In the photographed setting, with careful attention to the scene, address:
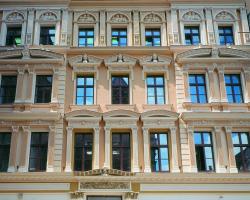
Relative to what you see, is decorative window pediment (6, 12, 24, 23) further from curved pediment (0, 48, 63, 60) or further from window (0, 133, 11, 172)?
window (0, 133, 11, 172)

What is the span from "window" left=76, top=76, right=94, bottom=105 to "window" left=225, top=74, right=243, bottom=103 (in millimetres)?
7963

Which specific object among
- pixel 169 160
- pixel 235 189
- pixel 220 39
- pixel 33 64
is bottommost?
pixel 235 189

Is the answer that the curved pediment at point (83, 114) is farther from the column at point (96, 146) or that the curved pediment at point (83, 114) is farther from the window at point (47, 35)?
the window at point (47, 35)

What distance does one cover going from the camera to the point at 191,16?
25.9m

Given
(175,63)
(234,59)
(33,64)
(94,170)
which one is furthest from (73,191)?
(234,59)

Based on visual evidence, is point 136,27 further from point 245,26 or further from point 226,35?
point 245,26

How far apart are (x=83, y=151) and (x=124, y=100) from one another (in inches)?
151

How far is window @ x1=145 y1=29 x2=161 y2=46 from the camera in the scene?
2538cm

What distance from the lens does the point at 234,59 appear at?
2408cm

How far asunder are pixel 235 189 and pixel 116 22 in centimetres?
1231

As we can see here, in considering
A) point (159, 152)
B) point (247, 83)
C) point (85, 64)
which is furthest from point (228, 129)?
point (85, 64)

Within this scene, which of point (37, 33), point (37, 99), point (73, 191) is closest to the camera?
point (73, 191)

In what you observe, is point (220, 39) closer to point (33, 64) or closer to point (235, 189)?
point (235, 189)

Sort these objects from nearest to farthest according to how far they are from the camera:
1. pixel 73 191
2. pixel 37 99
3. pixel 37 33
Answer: pixel 73 191
pixel 37 99
pixel 37 33
